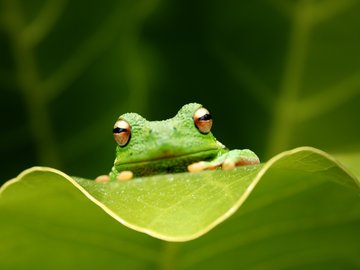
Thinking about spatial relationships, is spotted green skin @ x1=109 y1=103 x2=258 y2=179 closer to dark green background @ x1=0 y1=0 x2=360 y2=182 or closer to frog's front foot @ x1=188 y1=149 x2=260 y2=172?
frog's front foot @ x1=188 y1=149 x2=260 y2=172

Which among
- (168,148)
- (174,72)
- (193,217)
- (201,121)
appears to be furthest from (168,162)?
(193,217)

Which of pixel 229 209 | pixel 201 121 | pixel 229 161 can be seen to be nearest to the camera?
pixel 229 209

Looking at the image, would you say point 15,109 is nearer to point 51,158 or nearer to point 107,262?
point 51,158

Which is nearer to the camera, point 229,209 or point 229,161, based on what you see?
point 229,209

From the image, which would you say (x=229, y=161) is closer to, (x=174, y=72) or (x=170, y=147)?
(x=170, y=147)

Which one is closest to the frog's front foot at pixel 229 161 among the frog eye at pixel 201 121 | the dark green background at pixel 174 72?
the frog eye at pixel 201 121

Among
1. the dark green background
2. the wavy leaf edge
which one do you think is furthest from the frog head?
the wavy leaf edge

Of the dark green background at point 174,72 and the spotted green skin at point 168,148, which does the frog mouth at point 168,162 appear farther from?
the dark green background at point 174,72

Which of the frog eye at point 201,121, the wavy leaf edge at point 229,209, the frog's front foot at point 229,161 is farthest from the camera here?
the frog eye at point 201,121
